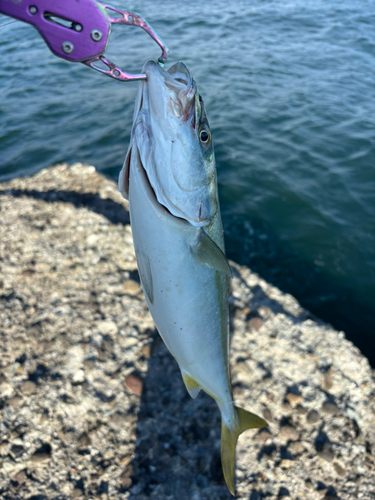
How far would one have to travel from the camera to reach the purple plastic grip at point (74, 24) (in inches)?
65.6

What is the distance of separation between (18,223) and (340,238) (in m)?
4.88

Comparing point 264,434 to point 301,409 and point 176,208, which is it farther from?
point 176,208

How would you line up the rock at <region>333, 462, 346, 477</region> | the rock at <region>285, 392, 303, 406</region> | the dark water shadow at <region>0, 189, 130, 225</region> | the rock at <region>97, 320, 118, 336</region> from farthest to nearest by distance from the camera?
1. the dark water shadow at <region>0, 189, 130, 225</region>
2. the rock at <region>97, 320, 118, 336</region>
3. the rock at <region>285, 392, 303, 406</region>
4. the rock at <region>333, 462, 346, 477</region>

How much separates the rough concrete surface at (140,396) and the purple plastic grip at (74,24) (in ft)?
8.10

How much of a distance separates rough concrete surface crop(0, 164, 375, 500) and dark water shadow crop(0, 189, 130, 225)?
2.80 feet

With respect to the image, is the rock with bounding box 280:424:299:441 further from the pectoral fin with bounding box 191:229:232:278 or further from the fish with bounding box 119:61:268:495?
the pectoral fin with bounding box 191:229:232:278

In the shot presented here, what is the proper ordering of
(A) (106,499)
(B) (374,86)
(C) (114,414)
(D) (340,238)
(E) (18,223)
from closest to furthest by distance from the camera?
1. (A) (106,499)
2. (C) (114,414)
3. (E) (18,223)
4. (D) (340,238)
5. (B) (374,86)

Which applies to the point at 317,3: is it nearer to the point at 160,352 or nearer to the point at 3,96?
the point at 3,96

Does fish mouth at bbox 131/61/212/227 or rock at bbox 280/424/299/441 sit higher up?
fish mouth at bbox 131/61/212/227

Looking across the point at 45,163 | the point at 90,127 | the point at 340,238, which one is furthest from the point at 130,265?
the point at 90,127

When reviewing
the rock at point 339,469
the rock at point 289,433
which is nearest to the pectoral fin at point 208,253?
the rock at point 289,433

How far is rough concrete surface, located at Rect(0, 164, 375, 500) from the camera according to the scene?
2.60 metres

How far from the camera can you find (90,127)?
28.2 feet

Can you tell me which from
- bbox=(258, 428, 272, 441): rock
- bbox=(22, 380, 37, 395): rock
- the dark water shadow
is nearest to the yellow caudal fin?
bbox=(258, 428, 272, 441): rock
